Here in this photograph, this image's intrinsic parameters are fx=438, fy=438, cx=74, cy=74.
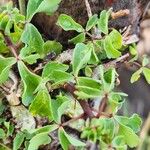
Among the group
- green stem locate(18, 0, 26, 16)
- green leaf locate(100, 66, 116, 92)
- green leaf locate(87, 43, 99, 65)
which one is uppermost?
green stem locate(18, 0, 26, 16)

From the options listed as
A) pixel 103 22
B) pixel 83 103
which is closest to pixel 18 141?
pixel 83 103

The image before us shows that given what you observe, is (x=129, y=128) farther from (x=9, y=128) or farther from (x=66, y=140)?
(x=9, y=128)

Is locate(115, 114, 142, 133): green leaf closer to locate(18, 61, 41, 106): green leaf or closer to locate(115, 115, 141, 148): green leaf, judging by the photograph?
locate(115, 115, 141, 148): green leaf

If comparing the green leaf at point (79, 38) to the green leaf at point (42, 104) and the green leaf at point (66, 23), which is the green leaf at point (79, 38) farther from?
the green leaf at point (42, 104)

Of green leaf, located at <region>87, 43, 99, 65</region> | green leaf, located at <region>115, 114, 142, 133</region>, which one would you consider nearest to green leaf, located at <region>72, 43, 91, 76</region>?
green leaf, located at <region>87, 43, 99, 65</region>

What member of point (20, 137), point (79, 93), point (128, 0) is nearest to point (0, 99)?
point (20, 137)

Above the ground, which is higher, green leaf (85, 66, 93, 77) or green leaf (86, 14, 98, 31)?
green leaf (86, 14, 98, 31)

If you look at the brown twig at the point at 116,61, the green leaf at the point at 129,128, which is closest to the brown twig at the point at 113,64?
the brown twig at the point at 116,61
